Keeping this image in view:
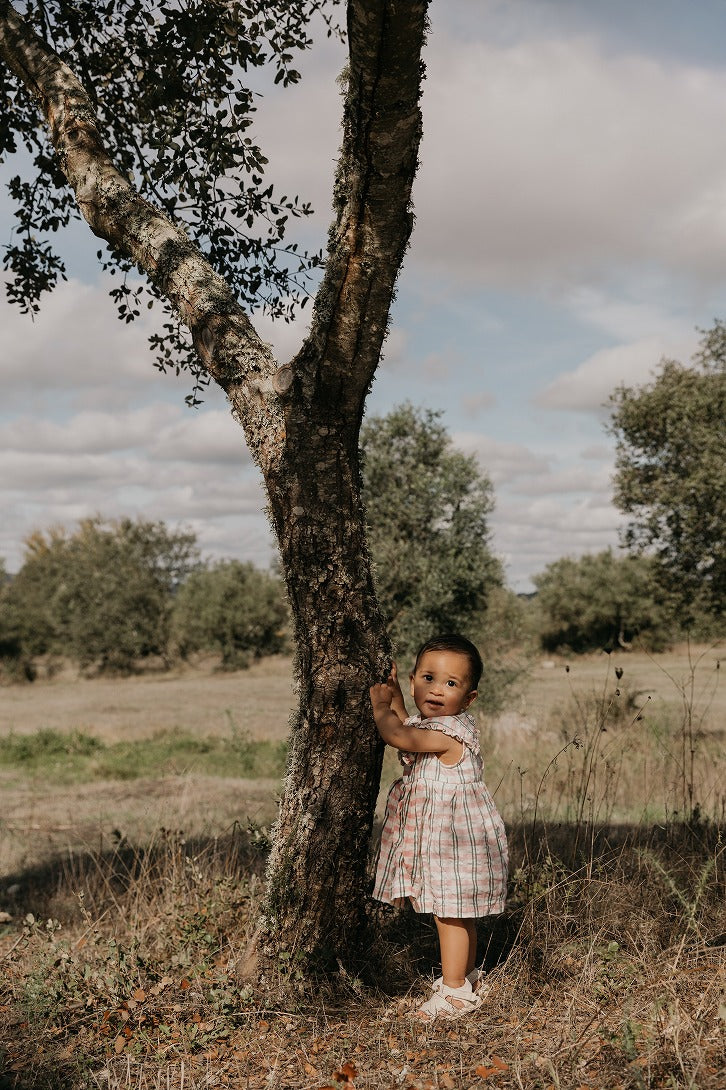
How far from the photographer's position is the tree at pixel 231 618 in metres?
39.9

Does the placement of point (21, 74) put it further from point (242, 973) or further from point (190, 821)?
point (190, 821)

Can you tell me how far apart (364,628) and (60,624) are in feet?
132

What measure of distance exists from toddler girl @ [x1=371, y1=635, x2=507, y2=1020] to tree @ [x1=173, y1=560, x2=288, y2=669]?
35.7m

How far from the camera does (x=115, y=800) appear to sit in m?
11.2

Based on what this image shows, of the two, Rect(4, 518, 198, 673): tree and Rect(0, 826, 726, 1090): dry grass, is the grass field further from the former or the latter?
Rect(4, 518, 198, 673): tree

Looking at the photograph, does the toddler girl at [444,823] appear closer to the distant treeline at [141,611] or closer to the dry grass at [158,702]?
the dry grass at [158,702]

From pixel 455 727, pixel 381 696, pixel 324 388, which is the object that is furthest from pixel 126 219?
pixel 455 727

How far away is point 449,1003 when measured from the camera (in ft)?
11.6

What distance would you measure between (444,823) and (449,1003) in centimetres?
74

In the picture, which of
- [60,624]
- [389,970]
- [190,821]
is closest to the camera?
[389,970]

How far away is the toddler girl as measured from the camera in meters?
3.60

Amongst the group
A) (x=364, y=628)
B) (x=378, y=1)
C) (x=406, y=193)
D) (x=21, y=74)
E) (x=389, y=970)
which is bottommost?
(x=389, y=970)

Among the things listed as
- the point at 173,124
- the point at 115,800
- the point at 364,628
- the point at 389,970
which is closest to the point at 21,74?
the point at 173,124

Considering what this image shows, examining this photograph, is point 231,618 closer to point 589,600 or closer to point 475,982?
point 589,600
